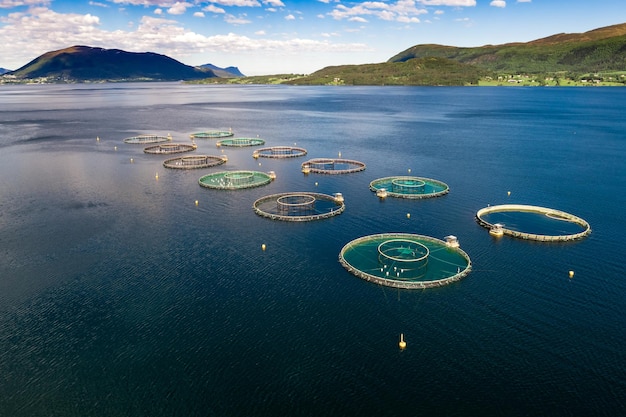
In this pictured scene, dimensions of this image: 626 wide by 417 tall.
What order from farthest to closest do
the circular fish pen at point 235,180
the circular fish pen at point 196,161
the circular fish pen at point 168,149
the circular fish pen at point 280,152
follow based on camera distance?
1. the circular fish pen at point 168,149
2. the circular fish pen at point 280,152
3. the circular fish pen at point 196,161
4. the circular fish pen at point 235,180

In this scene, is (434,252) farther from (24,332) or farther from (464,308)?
(24,332)

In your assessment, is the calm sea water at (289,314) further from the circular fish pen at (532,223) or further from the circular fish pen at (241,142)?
the circular fish pen at (241,142)

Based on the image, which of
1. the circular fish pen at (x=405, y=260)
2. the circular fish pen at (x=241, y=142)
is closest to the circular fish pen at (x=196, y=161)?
the circular fish pen at (x=241, y=142)

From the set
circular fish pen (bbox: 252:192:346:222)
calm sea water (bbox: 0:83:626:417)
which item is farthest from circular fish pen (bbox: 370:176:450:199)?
circular fish pen (bbox: 252:192:346:222)

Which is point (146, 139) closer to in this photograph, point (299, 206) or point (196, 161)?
point (196, 161)

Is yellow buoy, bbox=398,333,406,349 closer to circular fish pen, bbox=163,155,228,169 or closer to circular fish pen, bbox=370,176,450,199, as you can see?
circular fish pen, bbox=370,176,450,199

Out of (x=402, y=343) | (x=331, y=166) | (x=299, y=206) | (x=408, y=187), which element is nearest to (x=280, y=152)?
(x=331, y=166)

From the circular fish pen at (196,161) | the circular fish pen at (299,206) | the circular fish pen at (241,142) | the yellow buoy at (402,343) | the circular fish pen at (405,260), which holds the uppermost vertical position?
the circular fish pen at (241,142)
